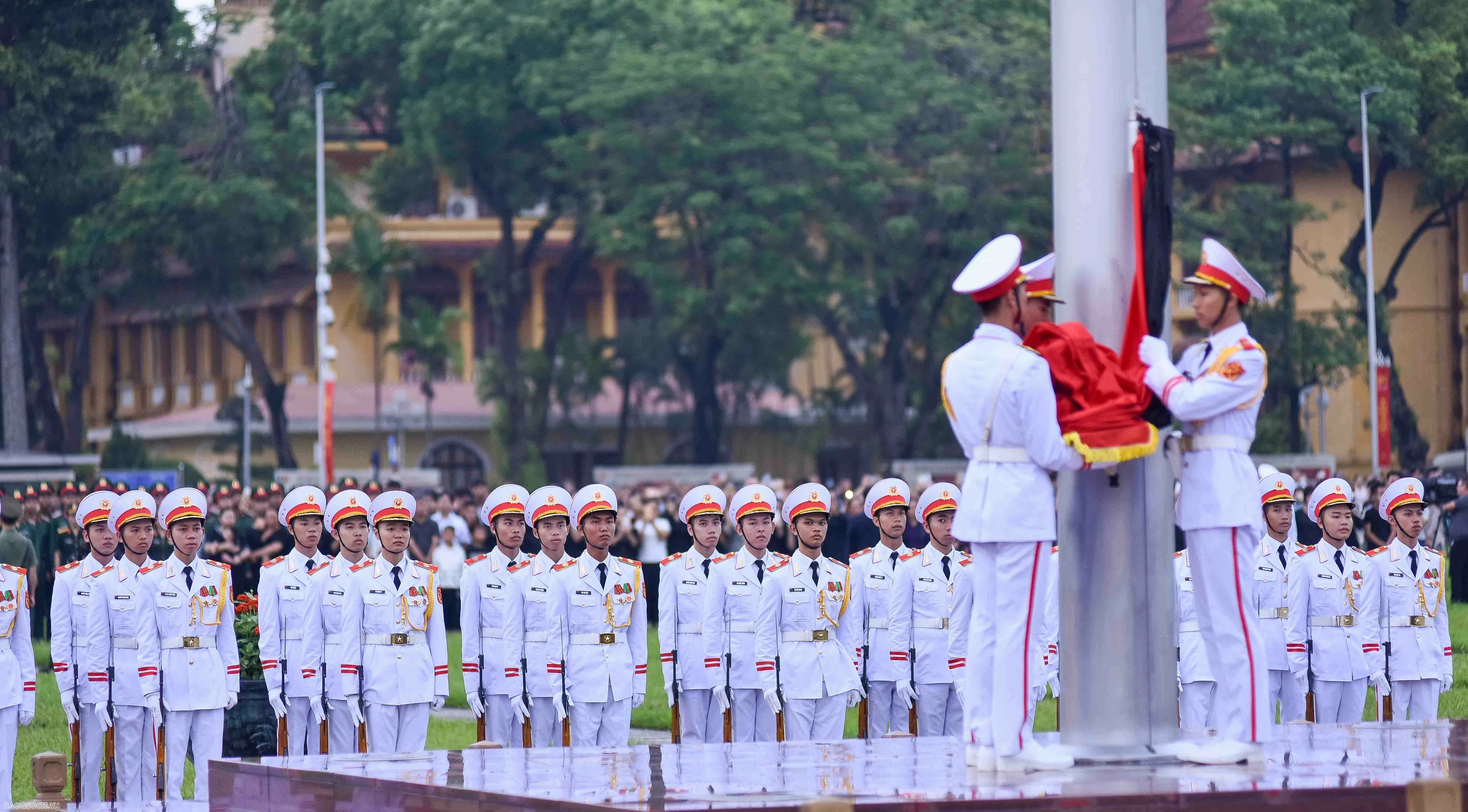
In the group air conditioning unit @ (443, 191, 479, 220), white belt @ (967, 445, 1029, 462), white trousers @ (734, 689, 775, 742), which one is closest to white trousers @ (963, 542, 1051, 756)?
white belt @ (967, 445, 1029, 462)

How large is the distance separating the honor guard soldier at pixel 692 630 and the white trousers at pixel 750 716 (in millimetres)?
102

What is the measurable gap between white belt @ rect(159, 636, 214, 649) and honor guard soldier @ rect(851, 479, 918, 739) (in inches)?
144

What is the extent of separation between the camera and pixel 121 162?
4344cm

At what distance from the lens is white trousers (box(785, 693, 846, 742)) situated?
11.7m

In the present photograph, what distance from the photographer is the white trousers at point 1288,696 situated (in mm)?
12305

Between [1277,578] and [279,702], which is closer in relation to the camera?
[279,702]

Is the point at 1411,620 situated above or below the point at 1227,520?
below

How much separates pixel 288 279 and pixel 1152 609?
43180mm

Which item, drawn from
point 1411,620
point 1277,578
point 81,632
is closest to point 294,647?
point 81,632

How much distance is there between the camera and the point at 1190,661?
12.3 m

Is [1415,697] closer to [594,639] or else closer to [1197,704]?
[1197,704]

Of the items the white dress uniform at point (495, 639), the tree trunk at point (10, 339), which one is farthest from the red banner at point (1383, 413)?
the white dress uniform at point (495, 639)

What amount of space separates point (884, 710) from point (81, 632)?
4.55m

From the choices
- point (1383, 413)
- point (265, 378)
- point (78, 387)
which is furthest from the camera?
point (78, 387)
